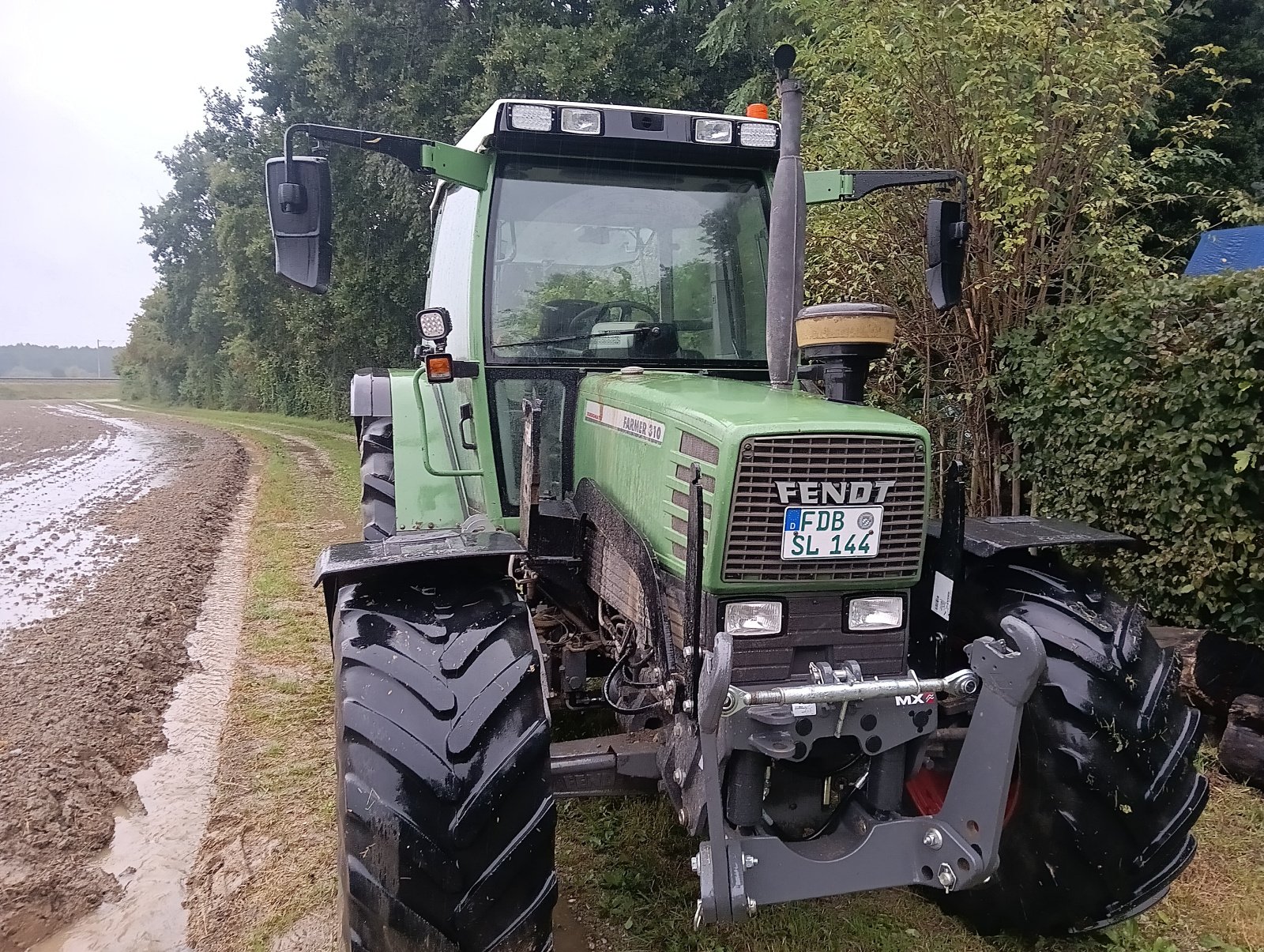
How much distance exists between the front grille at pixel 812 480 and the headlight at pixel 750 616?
0.08 metres

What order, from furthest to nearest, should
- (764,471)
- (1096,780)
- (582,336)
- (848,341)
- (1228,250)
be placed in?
(1228,250) < (582,336) < (848,341) < (1096,780) < (764,471)

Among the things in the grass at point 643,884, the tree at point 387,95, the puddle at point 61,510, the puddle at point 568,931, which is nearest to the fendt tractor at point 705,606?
the grass at point 643,884

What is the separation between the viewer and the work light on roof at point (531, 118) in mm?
3117

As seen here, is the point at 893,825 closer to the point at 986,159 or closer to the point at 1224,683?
the point at 1224,683

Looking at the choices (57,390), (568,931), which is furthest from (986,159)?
(57,390)

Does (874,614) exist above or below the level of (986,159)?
below

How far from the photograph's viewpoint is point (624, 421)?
2.96 meters

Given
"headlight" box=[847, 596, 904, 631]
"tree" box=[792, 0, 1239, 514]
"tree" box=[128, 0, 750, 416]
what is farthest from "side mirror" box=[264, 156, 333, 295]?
"tree" box=[128, 0, 750, 416]

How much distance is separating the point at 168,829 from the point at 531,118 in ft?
9.63

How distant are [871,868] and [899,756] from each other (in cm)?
30

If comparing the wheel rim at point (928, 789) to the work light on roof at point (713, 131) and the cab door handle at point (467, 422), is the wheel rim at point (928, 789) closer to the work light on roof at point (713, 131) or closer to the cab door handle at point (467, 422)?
the cab door handle at point (467, 422)

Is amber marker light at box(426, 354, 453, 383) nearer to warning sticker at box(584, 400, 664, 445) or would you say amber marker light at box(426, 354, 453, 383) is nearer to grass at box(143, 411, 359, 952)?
warning sticker at box(584, 400, 664, 445)

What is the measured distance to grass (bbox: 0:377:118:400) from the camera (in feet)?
180

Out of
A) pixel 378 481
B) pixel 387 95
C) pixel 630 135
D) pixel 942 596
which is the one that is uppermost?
pixel 387 95
